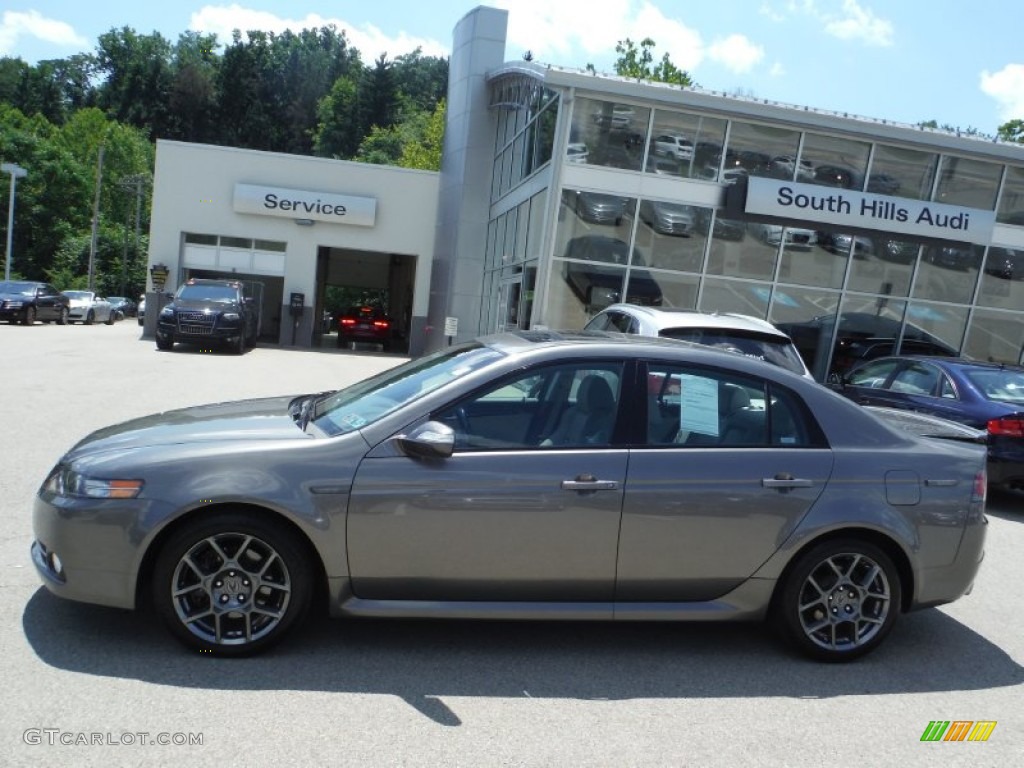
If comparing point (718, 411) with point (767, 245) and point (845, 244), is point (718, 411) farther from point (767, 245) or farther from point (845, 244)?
point (845, 244)

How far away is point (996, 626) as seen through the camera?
16.4 feet

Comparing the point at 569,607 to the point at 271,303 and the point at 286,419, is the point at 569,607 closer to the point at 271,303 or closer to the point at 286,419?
the point at 286,419

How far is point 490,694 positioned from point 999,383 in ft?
24.0

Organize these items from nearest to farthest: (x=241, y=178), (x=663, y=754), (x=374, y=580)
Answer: (x=663, y=754), (x=374, y=580), (x=241, y=178)

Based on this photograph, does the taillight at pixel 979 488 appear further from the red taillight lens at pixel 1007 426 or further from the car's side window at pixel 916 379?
the car's side window at pixel 916 379

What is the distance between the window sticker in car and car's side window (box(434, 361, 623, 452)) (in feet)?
1.11

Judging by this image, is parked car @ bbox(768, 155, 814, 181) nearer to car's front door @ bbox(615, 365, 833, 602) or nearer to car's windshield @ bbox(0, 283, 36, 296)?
car's front door @ bbox(615, 365, 833, 602)

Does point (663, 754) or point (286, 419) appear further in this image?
point (286, 419)

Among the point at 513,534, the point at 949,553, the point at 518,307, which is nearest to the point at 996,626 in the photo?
the point at 949,553

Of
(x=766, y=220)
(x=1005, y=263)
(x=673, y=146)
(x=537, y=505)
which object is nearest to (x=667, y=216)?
(x=673, y=146)

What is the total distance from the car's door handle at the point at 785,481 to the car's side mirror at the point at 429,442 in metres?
1.54

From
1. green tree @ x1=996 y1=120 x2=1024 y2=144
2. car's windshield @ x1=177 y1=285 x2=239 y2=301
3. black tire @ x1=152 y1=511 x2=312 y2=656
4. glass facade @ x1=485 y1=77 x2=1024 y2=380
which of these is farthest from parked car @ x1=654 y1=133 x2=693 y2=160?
green tree @ x1=996 y1=120 x2=1024 y2=144

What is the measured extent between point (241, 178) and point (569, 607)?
81.7 feet

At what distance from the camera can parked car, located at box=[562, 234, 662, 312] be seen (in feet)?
52.7
